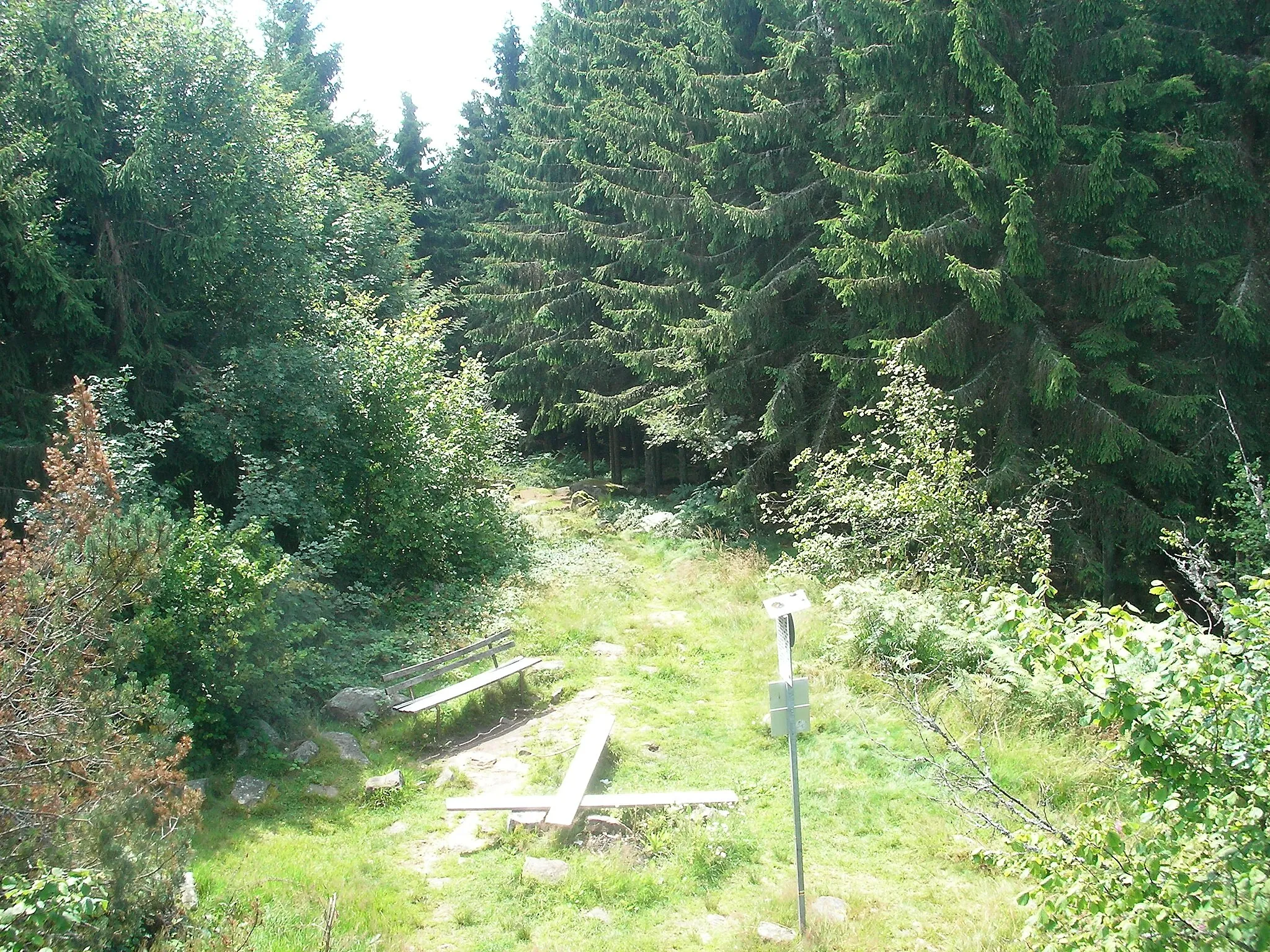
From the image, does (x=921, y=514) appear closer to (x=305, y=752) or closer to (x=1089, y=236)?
(x=1089, y=236)

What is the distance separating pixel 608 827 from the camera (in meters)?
6.45

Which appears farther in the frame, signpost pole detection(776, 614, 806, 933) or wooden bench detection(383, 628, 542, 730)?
wooden bench detection(383, 628, 542, 730)

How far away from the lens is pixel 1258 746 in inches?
114

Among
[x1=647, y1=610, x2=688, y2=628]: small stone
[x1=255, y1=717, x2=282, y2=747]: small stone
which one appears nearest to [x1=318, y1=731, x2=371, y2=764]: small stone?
[x1=255, y1=717, x2=282, y2=747]: small stone

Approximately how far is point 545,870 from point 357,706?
3.91 metres

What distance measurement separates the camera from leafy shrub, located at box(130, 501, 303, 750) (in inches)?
300

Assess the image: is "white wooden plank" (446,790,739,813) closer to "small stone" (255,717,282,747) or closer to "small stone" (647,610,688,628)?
"small stone" (255,717,282,747)

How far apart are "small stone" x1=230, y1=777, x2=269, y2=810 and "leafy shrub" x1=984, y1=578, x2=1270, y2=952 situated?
20.0 ft

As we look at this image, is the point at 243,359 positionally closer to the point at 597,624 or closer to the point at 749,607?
the point at 597,624

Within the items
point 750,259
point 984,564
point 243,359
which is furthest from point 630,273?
point 984,564

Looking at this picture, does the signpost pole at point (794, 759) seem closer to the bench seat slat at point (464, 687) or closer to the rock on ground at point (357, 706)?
the bench seat slat at point (464, 687)

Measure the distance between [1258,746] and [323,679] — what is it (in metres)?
8.74

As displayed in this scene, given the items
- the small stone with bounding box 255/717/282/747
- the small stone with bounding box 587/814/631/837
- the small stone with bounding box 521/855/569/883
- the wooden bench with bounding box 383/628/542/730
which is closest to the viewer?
the small stone with bounding box 521/855/569/883

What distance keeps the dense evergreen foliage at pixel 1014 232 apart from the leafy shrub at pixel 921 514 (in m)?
0.95
